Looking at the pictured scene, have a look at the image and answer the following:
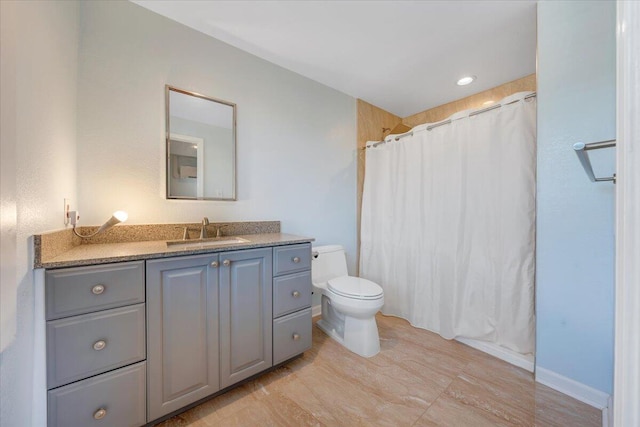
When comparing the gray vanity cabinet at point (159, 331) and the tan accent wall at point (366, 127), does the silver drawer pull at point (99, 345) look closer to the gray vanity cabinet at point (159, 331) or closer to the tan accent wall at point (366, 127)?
the gray vanity cabinet at point (159, 331)

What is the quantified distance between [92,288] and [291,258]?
36.8 inches

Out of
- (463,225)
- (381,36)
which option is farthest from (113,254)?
(463,225)

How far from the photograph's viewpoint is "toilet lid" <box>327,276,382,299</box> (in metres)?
1.65

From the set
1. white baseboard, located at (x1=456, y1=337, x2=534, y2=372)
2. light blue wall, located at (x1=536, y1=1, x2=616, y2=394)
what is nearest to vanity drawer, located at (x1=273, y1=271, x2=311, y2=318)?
white baseboard, located at (x1=456, y1=337, x2=534, y2=372)

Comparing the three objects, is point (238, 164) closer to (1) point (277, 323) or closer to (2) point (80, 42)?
(2) point (80, 42)

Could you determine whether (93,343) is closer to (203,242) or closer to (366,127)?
(203,242)

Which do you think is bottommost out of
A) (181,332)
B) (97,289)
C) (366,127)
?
(181,332)

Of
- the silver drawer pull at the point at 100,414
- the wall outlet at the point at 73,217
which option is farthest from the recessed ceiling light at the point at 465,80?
the silver drawer pull at the point at 100,414

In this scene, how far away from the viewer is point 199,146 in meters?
1.67

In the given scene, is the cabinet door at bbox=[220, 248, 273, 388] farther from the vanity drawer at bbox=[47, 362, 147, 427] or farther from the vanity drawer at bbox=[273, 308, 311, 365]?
the vanity drawer at bbox=[47, 362, 147, 427]

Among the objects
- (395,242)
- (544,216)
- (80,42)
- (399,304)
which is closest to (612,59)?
(544,216)

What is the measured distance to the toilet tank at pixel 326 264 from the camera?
6.77 feet

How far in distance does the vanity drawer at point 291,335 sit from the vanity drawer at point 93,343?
2.27ft

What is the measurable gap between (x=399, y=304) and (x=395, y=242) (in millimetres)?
596
